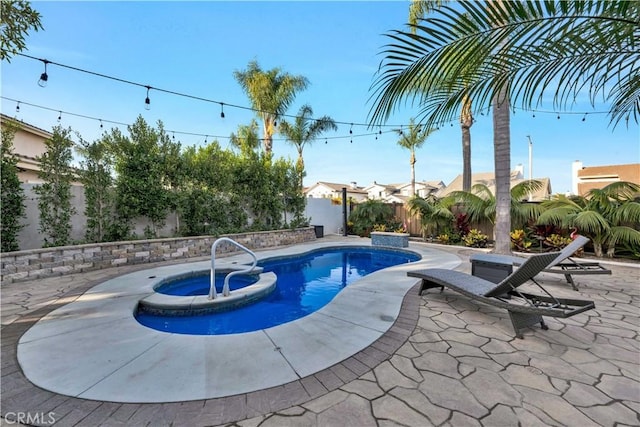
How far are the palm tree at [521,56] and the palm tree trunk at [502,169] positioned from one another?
4.21m

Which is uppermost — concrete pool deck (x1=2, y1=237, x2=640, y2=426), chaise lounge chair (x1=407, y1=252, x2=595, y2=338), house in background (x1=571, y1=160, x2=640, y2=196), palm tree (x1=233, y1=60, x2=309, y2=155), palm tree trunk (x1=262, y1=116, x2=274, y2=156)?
palm tree (x1=233, y1=60, x2=309, y2=155)

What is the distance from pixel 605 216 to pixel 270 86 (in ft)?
47.9

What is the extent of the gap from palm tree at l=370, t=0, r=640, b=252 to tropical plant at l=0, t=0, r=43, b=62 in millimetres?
4397

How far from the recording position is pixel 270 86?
561 inches

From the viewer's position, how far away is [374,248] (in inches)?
A: 408

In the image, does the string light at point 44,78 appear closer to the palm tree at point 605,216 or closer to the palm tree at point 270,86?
the palm tree at point 270,86

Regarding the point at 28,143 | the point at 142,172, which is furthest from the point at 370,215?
the point at 28,143

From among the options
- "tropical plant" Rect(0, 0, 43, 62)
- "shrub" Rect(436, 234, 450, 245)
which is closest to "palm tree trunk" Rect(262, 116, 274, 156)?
"shrub" Rect(436, 234, 450, 245)

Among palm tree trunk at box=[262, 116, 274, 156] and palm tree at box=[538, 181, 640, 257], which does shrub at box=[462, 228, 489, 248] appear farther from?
palm tree trunk at box=[262, 116, 274, 156]

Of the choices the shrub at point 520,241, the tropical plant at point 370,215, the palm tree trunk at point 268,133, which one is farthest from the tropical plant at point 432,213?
the palm tree trunk at point 268,133

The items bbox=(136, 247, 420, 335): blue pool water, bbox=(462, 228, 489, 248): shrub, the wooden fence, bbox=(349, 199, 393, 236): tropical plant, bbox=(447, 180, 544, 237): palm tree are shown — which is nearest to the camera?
bbox=(136, 247, 420, 335): blue pool water

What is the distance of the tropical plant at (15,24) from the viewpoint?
309cm

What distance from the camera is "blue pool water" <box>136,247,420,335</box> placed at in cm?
406

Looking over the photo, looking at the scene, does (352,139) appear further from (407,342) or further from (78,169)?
(407,342)
